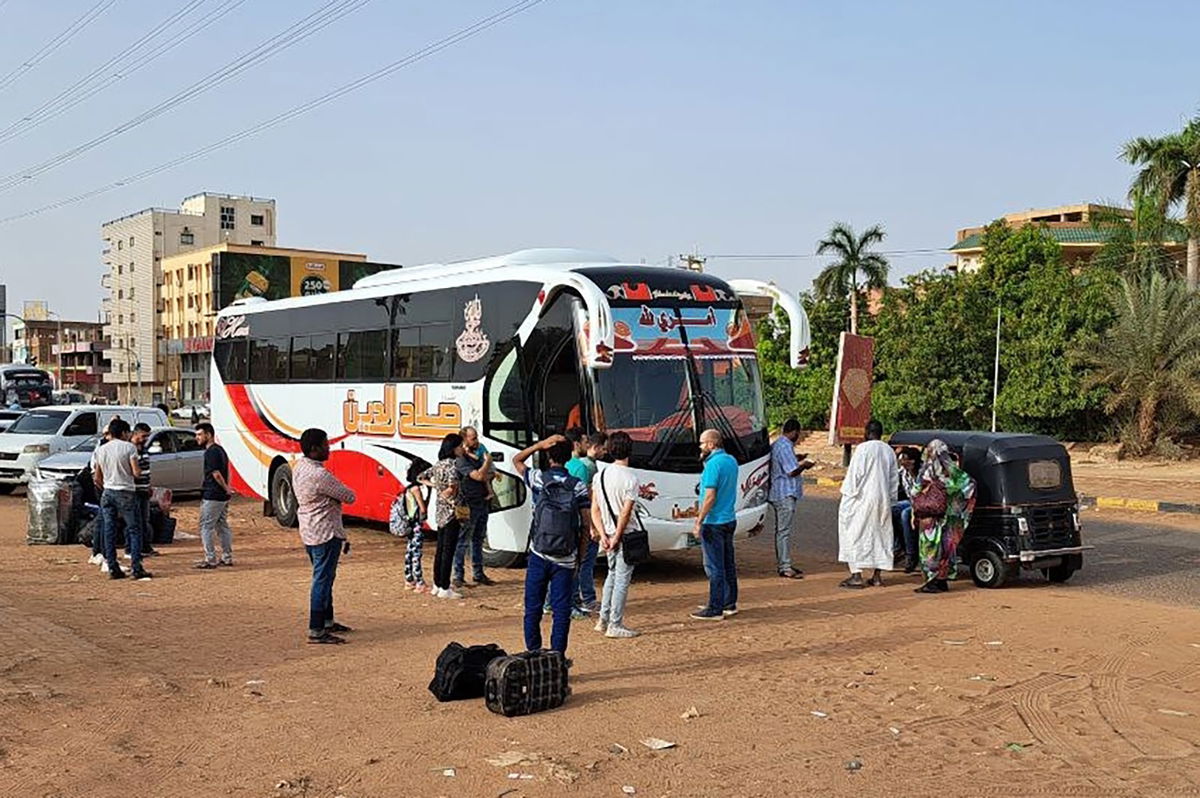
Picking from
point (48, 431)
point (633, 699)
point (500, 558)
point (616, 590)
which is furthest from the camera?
point (48, 431)

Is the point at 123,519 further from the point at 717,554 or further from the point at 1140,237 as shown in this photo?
the point at 1140,237

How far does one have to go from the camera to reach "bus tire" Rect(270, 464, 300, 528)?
63.0 ft

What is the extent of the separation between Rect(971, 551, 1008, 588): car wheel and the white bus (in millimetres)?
2461

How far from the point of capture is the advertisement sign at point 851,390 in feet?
75.5

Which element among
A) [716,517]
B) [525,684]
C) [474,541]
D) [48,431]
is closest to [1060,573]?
[716,517]

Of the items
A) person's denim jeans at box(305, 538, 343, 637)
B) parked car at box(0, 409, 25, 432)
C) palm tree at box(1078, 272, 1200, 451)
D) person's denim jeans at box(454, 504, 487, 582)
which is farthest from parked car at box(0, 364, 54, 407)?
person's denim jeans at box(305, 538, 343, 637)

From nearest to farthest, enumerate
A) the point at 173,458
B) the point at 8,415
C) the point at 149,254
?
the point at 173,458, the point at 8,415, the point at 149,254

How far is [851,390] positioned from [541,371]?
1173 centimetres

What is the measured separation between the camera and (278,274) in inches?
2963

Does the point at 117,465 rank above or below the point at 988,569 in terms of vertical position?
above

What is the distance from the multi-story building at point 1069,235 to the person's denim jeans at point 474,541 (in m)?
37.8

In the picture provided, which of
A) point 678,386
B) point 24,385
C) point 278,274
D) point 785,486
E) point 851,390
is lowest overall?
point 785,486

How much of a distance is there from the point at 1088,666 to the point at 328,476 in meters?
6.26

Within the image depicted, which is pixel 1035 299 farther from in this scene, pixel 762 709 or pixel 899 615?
pixel 762 709
